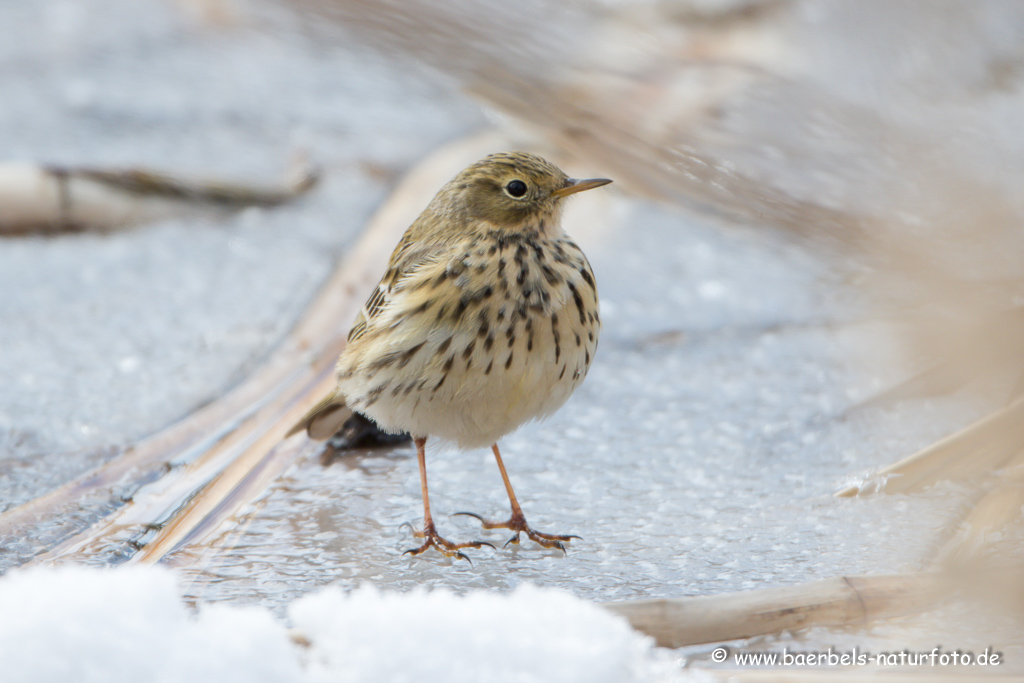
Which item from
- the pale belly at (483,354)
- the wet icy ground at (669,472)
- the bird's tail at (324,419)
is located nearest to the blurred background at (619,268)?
the wet icy ground at (669,472)

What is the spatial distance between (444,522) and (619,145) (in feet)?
4.15

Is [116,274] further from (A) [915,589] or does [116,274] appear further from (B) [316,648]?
(A) [915,589]

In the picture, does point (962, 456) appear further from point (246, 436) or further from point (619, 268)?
point (246, 436)

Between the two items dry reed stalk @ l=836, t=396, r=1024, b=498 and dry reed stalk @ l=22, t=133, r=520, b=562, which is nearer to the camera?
dry reed stalk @ l=836, t=396, r=1024, b=498

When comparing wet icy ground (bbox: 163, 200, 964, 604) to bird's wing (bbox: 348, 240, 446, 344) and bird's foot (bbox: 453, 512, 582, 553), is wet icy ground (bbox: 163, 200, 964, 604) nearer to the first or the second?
bird's foot (bbox: 453, 512, 582, 553)

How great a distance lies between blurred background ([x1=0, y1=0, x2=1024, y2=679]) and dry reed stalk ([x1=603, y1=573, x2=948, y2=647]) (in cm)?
5

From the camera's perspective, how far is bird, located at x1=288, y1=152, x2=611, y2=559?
2848 mm

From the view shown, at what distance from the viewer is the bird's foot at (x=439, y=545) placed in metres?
2.78

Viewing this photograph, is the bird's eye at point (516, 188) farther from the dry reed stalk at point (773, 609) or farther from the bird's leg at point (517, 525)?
the dry reed stalk at point (773, 609)

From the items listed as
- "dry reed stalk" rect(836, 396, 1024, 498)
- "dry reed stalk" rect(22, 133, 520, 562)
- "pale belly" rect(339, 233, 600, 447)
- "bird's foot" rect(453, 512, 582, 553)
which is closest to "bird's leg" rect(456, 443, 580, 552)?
"bird's foot" rect(453, 512, 582, 553)

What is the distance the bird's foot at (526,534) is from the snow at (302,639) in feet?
2.44

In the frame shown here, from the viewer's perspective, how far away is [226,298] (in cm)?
423

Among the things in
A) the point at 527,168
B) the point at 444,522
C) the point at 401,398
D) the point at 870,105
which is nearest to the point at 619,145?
the point at 527,168

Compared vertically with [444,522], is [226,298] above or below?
above
